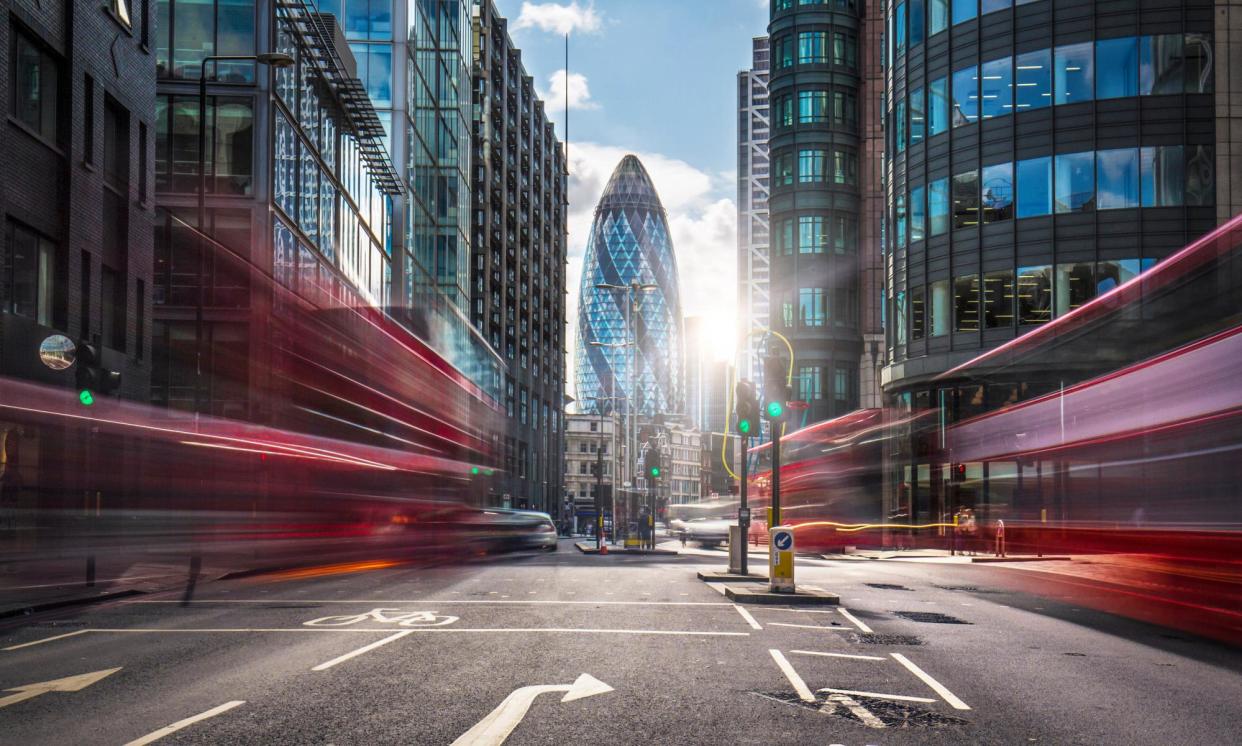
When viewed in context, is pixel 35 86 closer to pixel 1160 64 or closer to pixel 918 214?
pixel 918 214

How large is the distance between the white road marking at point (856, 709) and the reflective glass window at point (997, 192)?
3837 cm

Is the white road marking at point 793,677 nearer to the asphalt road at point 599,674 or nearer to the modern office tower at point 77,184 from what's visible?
the asphalt road at point 599,674

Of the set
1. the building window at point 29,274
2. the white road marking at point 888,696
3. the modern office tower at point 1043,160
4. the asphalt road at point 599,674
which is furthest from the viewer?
the modern office tower at point 1043,160

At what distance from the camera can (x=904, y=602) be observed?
19469mm

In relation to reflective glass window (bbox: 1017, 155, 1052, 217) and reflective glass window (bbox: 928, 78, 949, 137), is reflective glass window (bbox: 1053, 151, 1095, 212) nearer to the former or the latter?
reflective glass window (bbox: 1017, 155, 1052, 217)

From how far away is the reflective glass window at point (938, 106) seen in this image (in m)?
47.4

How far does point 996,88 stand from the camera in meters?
45.1

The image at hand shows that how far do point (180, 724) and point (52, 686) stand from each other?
243 cm

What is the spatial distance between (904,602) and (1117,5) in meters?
31.6

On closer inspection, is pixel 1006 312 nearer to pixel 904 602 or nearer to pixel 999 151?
Answer: pixel 999 151

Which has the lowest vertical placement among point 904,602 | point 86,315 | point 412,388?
point 904,602

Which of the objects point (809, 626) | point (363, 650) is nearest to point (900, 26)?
point (809, 626)

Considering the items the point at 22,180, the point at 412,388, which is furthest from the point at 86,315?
the point at 412,388

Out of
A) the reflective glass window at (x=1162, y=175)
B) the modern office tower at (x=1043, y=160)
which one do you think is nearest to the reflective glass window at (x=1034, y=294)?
the modern office tower at (x=1043, y=160)
